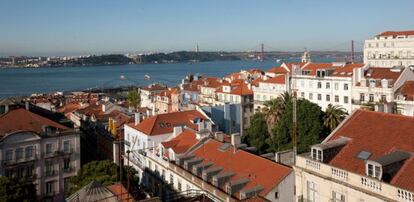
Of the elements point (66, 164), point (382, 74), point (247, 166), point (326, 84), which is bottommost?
point (66, 164)

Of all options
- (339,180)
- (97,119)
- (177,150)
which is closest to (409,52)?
(97,119)

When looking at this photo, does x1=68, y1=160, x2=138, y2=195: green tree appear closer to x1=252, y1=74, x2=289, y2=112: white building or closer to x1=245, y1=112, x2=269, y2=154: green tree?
x1=245, y1=112, x2=269, y2=154: green tree

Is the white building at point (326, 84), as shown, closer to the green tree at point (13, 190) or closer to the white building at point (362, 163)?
the white building at point (362, 163)

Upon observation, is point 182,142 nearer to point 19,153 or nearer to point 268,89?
point 19,153

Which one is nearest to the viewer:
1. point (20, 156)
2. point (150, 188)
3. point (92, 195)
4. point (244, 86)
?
point (92, 195)

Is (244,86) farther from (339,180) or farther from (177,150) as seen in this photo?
(339,180)

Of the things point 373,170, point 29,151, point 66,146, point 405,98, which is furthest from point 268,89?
point 373,170
